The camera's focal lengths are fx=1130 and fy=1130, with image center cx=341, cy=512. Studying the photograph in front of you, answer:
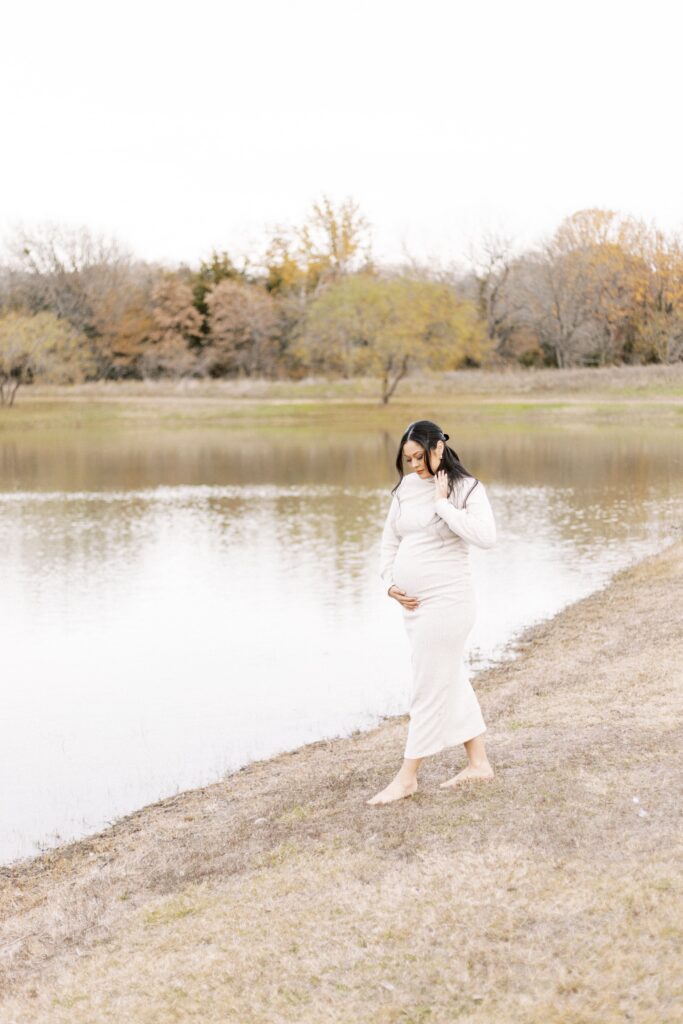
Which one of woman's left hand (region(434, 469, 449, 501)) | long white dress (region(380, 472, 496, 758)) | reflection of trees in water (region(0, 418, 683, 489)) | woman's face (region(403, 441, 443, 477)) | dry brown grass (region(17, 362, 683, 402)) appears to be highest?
dry brown grass (region(17, 362, 683, 402))

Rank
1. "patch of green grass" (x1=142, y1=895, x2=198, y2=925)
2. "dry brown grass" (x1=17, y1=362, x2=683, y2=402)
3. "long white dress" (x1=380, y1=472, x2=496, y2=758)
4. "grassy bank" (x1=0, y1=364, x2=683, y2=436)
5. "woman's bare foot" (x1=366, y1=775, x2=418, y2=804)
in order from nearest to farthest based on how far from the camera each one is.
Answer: "patch of green grass" (x1=142, y1=895, x2=198, y2=925), "long white dress" (x1=380, y1=472, x2=496, y2=758), "woman's bare foot" (x1=366, y1=775, x2=418, y2=804), "grassy bank" (x1=0, y1=364, x2=683, y2=436), "dry brown grass" (x1=17, y1=362, x2=683, y2=402)

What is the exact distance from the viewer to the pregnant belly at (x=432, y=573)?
20.8 ft

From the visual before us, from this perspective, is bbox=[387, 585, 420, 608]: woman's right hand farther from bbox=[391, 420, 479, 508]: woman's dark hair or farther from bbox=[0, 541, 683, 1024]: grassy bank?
bbox=[0, 541, 683, 1024]: grassy bank

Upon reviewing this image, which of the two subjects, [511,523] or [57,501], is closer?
[511,523]

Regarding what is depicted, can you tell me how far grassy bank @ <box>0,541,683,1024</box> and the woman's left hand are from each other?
1751 millimetres

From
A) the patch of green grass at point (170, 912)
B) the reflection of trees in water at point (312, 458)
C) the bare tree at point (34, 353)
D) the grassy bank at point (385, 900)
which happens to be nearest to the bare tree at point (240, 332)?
the bare tree at point (34, 353)

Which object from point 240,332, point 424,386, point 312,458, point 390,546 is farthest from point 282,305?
point 390,546

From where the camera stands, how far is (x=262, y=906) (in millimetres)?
5562

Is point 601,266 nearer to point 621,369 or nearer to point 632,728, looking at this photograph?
point 621,369

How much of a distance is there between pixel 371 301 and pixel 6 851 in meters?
56.3

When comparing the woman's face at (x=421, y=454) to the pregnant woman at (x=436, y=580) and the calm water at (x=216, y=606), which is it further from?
the calm water at (x=216, y=606)

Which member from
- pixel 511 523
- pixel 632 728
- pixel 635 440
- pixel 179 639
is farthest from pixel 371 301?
pixel 632 728

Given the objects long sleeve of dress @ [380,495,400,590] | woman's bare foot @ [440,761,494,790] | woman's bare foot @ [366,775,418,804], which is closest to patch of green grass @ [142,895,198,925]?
woman's bare foot @ [366,775,418,804]

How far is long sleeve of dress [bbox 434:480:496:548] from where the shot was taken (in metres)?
6.15
